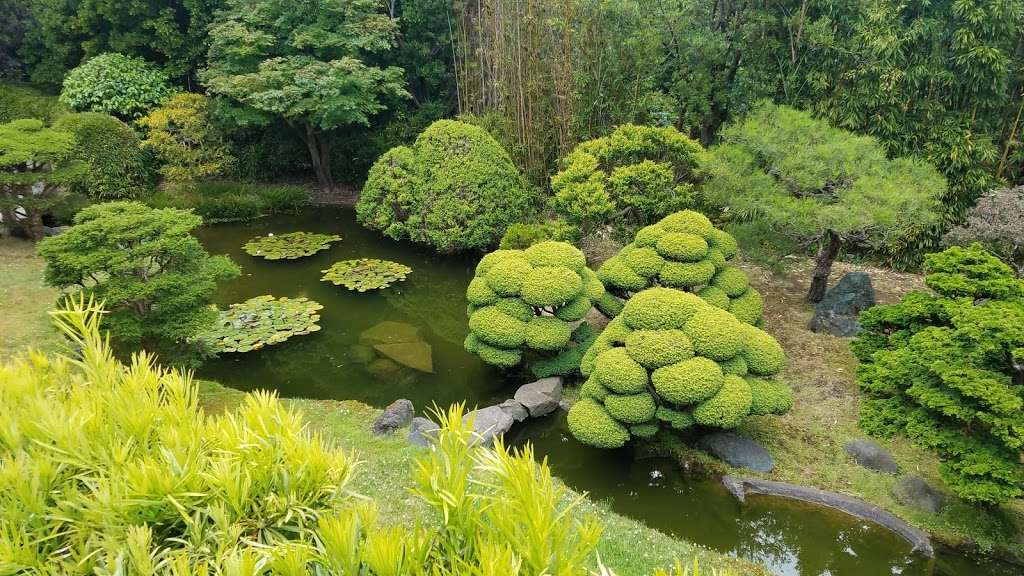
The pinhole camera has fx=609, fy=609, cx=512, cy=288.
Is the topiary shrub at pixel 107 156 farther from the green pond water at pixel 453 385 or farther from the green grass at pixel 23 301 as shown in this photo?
the green grass at pixel 23 301

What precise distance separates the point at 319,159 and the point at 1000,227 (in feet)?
51.5

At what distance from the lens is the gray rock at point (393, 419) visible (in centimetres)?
731

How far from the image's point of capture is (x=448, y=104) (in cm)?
1794

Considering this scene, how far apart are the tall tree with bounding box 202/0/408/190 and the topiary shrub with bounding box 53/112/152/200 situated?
8.19 ft

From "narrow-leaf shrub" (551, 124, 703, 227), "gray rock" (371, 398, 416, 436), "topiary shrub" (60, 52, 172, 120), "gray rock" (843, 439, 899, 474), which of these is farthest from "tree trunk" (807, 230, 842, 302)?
"topiary shrub" (60, 52, 172, 120)

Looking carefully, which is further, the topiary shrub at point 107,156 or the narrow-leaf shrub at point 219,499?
the topiary shrub at point 107,156

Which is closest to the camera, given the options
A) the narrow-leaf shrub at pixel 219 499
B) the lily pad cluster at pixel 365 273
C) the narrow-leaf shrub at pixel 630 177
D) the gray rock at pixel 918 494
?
the narrow-leaf shrub at pixel 219 499

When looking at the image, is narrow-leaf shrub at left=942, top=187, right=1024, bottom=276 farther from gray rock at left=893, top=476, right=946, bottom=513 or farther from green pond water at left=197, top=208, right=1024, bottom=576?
green pond water at left=197, top=208, right=1024, bottom=576

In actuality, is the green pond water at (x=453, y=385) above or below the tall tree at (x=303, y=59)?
below

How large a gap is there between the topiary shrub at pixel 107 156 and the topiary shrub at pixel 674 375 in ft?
45.2

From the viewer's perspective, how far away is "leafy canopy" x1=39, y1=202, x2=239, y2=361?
714 cm

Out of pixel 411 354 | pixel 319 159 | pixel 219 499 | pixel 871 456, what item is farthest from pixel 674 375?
pixel 319 159

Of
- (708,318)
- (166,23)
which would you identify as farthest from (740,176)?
(166,23)

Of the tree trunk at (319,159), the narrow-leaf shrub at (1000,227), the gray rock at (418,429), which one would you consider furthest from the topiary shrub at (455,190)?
the narrow-leaf shrub at (1000,227)
